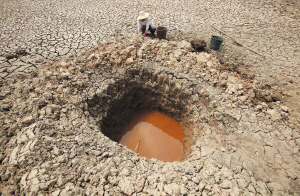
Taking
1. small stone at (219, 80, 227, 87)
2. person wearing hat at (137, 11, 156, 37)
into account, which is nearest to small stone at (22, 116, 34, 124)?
small stone at (219, 80, 227, 87)

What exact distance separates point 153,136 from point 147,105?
99cm

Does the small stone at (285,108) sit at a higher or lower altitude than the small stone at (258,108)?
higher

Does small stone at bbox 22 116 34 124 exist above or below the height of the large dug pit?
above

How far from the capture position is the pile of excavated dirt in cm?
218

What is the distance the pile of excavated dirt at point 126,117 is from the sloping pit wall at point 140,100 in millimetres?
28

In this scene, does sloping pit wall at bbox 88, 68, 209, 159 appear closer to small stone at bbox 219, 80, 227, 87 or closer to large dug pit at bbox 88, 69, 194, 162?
large dug pit at bbox 88, 69, 194, 162

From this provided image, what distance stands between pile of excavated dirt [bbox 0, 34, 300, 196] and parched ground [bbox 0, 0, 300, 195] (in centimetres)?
2

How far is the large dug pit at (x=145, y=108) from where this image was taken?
3.63 m

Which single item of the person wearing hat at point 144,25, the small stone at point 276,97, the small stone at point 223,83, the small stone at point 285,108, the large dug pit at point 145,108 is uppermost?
the person wearing hat at point 144,25

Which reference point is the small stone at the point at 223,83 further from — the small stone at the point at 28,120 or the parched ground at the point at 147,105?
the small stone at the point at 28,120

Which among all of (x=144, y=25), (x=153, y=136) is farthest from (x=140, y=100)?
(x=144, y=25)

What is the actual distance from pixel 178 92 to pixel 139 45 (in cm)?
175

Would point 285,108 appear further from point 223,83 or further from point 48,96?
point 48,96

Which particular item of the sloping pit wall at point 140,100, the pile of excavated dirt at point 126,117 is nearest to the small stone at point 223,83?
the pile of excavated dirt at point 126,117
